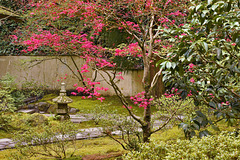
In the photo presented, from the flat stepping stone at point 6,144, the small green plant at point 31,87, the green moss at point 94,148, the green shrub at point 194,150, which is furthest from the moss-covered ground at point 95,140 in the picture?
the small green plant at point 31,87

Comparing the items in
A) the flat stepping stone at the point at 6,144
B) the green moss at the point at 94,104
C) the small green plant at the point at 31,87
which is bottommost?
the flat stepping stone at the point at 6,144

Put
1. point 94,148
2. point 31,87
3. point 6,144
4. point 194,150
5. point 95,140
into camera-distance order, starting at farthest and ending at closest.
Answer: point 31,87 < point 95,140 < point 6,144 < point 94,148 < point 194,150

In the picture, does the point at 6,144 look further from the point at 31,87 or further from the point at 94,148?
the point at 31,87

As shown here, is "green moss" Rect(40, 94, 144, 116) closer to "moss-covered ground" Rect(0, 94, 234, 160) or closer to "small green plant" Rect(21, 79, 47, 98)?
"small green plant" Rect(21, 79, 47, 98)

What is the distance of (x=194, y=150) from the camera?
103 inches

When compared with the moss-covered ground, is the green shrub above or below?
above

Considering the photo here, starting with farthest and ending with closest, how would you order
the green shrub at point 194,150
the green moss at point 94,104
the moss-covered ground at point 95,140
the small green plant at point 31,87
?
1. the small green plant at point 31,87
2. the green moss at point 94,104
3. the moss-covered ground at point 95,140
4. the green shrub at point 194,150

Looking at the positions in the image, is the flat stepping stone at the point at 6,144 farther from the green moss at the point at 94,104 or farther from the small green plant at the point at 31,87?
the small green plant at the point at 31,87

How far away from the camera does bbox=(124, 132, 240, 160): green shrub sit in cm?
250

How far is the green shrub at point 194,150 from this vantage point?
250 cm

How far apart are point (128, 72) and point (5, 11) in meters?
7.45

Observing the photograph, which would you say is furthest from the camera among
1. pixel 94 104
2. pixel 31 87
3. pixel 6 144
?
pixel 31 87

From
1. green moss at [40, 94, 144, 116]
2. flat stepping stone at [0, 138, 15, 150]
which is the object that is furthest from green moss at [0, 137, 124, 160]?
green moss at [40, 94, 144, 116]

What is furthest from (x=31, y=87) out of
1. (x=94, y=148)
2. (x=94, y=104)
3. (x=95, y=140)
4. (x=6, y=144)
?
(x=94, y=148)
